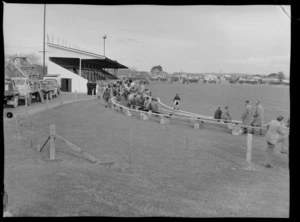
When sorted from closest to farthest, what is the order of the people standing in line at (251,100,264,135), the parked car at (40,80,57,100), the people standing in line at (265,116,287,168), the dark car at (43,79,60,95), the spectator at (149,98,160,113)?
1. the people standing in line at (265,116,287,168)
2. the people standing in line at (251,100,264,135)
3. the spectator at (149,98,160,113)
4. the parked car at (40,80,57,100)
5. the dark car at (43,79,60,95)

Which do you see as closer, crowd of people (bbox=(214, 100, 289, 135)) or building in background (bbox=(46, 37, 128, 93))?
crowd of people (bbox=(214, 100, 289, 135))

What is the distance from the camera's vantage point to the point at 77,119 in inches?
521

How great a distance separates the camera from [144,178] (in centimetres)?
632

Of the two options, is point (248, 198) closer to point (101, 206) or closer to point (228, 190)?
point (228, 190)

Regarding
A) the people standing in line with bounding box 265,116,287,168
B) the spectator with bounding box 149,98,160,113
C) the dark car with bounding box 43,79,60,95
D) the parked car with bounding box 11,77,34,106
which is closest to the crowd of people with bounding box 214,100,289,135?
the people standing in line with bounding box 265,116,287,168

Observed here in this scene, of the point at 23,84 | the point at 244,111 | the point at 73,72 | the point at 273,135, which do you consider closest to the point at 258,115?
the point at 244,111

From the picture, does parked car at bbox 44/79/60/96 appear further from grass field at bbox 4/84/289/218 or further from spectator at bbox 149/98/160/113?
grass field at bbox 4/84/289/218

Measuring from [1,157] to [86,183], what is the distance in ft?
7.24

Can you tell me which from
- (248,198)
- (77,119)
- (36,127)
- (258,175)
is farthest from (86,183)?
(77,119)

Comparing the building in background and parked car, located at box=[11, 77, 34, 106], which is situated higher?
the building in background

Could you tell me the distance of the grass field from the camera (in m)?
4.80

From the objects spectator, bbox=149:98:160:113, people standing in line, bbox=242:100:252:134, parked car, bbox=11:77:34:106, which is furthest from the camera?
parked car, bbox=11:77:34:106

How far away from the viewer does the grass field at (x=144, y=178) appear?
4.80 meters

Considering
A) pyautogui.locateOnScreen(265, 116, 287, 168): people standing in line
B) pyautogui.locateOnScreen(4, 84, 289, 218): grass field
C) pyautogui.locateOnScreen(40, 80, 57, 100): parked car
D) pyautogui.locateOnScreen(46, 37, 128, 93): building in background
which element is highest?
pyautogui.locateOnScreen(46, 37, 128, 93): building in background
